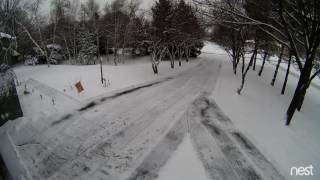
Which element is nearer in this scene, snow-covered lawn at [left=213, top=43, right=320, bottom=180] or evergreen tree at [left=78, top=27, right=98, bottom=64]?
snow-covered lawn at [left=213, top=43, right=320, bottom=180]

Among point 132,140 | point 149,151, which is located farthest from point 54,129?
point 149,151

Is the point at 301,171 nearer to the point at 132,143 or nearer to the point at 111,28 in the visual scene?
the point at 132,143

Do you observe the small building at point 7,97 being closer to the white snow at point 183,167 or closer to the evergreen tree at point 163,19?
the white snow at point 183,167

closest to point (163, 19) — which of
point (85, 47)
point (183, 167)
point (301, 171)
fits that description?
point (183, 167)

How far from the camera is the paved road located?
17.4 feet

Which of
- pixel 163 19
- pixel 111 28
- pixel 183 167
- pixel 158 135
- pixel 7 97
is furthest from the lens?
pixel 111 28

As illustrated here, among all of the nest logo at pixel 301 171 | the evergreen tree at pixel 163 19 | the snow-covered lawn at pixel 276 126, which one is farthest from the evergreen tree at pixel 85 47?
the nest logo at pixel 301 171

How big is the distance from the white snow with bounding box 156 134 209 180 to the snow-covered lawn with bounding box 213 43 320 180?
2113 millimetres

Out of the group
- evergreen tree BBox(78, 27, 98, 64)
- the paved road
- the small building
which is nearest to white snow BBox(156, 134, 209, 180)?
the paved road

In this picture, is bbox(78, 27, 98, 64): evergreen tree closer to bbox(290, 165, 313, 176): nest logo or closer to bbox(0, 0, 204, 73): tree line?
bbox(0, 0, 204, 73): tree line

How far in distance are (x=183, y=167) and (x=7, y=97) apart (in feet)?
23.4

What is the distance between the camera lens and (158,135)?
23.2 feet

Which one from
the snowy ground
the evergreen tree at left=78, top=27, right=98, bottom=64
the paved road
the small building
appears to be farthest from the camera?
the evergreen tree at left=78, top=27, right=98, bottom=64

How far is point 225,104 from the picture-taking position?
1046 cm
